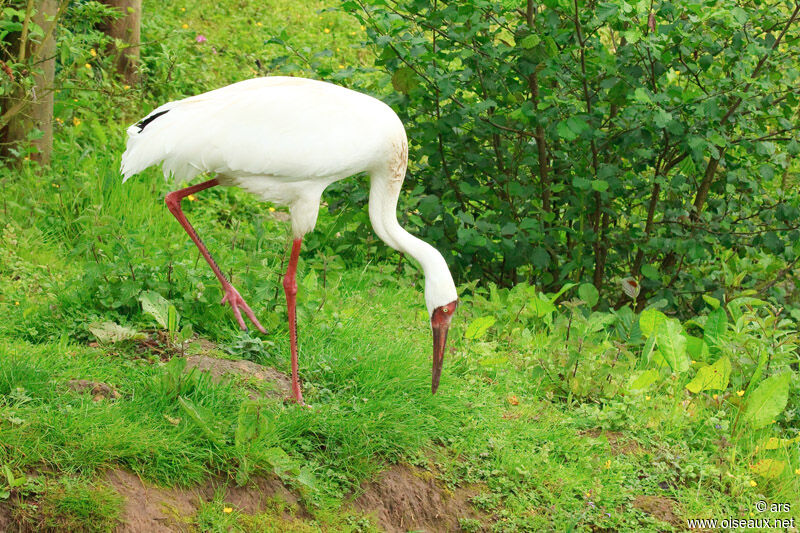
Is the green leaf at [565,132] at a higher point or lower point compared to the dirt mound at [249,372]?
higher

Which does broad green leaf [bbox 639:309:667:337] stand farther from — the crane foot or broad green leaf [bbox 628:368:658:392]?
the crane foot

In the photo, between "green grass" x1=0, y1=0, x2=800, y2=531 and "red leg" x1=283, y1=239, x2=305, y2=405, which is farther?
"red leg" x1=283, y1=239, x2=305, y2=405

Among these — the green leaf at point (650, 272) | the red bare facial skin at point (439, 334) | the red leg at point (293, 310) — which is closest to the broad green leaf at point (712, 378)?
the green leaf at point (650, 272)

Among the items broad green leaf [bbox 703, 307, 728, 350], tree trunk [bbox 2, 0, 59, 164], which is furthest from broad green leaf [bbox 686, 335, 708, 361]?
tree trunk [bbox 2, 0, 59, 164]

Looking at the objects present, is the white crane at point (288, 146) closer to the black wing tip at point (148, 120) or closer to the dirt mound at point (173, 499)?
the black wing tip at point (148, 120)

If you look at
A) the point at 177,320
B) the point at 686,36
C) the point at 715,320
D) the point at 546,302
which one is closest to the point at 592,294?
the point at 546,302

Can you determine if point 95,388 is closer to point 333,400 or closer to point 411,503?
point 333,400

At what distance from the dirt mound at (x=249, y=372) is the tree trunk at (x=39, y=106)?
8.32ft

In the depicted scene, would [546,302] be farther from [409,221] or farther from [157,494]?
[157,494]

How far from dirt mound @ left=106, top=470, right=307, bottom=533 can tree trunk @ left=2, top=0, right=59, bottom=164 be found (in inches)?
129

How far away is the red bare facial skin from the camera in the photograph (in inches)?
157

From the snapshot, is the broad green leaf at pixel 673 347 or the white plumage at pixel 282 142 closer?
the white plumage at pixel 282 142

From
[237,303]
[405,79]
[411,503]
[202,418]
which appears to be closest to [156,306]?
[237,303]

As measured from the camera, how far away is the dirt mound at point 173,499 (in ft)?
10.1
